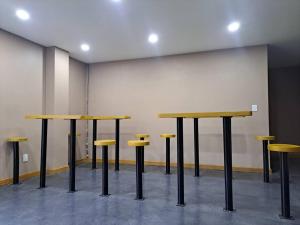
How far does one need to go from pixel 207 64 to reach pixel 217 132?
149 centimetres

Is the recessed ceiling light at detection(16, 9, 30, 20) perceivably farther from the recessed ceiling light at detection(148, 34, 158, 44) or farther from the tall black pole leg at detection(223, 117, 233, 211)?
the tall black pole leg at detection(223, 117, 233, 211)

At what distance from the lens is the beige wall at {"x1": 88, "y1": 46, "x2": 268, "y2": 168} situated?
4.43 metres

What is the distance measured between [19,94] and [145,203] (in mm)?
2854

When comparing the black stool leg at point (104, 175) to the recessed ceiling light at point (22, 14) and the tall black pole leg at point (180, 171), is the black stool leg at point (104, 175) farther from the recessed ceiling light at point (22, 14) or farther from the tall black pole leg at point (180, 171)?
the recessed ceiling light at point (22, 14)

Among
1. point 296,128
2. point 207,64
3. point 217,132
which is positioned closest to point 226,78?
point 207,64

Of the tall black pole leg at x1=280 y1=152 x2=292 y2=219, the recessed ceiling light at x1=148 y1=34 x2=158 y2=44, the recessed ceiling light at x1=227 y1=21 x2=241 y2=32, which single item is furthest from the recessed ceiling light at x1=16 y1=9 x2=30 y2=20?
the tall black pole leg at x1=280 y1=152 x2=292 y2=219

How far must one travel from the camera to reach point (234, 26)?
3.45 m

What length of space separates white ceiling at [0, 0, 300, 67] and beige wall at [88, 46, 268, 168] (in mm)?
389

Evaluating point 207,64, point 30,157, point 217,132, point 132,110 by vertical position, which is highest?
point 207,64

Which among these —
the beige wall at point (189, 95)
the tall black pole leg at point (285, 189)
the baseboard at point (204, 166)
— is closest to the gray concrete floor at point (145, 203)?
the tall black pole leg at point (285, 189)

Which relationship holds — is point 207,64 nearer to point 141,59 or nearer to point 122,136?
point 141,59

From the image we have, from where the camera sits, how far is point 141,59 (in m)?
5.29

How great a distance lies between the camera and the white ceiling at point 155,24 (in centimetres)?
282

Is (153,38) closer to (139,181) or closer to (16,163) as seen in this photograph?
(139,181)
